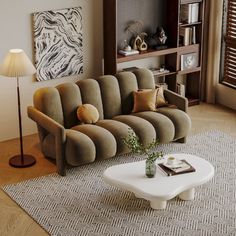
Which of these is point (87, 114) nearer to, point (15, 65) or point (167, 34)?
point (15, 65)

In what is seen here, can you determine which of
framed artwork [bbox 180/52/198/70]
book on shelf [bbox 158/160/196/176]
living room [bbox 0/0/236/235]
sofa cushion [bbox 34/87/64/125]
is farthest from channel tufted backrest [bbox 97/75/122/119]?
framed artwork [bbox 180/52/198/70]

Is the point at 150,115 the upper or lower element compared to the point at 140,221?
upper

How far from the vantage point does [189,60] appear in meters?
8.65

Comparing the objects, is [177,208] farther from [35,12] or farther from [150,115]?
[35,12]

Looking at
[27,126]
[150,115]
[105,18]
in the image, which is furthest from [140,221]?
[105,18]

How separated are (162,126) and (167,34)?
6.30ft

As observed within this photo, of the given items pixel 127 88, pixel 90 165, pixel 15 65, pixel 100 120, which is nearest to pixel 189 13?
pixel 127 88

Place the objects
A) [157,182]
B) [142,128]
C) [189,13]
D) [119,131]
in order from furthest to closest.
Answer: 1. [189,13]
2. [142,128]
3. [119,131]
4. [157,182]

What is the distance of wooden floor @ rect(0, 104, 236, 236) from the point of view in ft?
18.7

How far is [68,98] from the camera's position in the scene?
23.1 feet

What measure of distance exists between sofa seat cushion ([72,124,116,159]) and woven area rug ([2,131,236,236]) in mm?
246

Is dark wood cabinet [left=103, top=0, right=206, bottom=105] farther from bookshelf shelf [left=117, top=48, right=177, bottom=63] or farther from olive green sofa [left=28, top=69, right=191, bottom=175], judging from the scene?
olive green sofa [left=28, top=69, right=191, bottom=175]

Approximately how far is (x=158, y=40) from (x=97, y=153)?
2.35m

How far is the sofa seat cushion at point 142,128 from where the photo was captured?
688 centimetres
